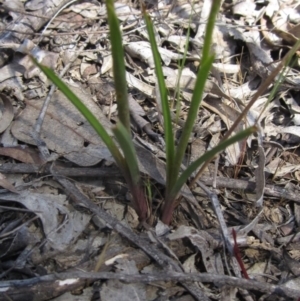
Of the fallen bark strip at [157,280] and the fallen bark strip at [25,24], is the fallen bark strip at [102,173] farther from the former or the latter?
the fallen bark strip at [25,24]

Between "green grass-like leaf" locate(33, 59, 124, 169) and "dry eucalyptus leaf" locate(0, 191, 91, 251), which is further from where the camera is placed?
"dry eucalyptus leaf" locate(0, 191, 91, 251)

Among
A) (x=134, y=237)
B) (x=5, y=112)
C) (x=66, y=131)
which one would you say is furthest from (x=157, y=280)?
(x=5, y=112)

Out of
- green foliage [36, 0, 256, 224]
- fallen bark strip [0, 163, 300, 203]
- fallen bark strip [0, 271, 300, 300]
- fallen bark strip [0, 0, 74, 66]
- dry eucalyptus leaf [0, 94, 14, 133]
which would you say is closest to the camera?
green foliage [36, 0, 256, 224]

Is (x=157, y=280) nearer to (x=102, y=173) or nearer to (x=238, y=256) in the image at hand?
(x=238, y=256)

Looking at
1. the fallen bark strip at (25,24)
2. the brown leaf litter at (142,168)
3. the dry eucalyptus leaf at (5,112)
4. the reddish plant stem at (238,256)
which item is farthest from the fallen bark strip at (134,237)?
the fallen bark strip at (25,24)

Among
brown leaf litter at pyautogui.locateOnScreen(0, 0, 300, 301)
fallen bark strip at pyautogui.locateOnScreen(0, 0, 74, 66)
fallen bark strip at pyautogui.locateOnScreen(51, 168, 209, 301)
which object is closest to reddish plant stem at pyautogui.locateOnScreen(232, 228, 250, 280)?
brown leaf litter at pyautogui.locateOnScreen(0, 0, 300, 301)

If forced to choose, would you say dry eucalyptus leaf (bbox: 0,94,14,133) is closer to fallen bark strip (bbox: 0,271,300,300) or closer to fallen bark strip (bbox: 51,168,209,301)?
fallen bark strip (bbox: 51,168,209,301)
